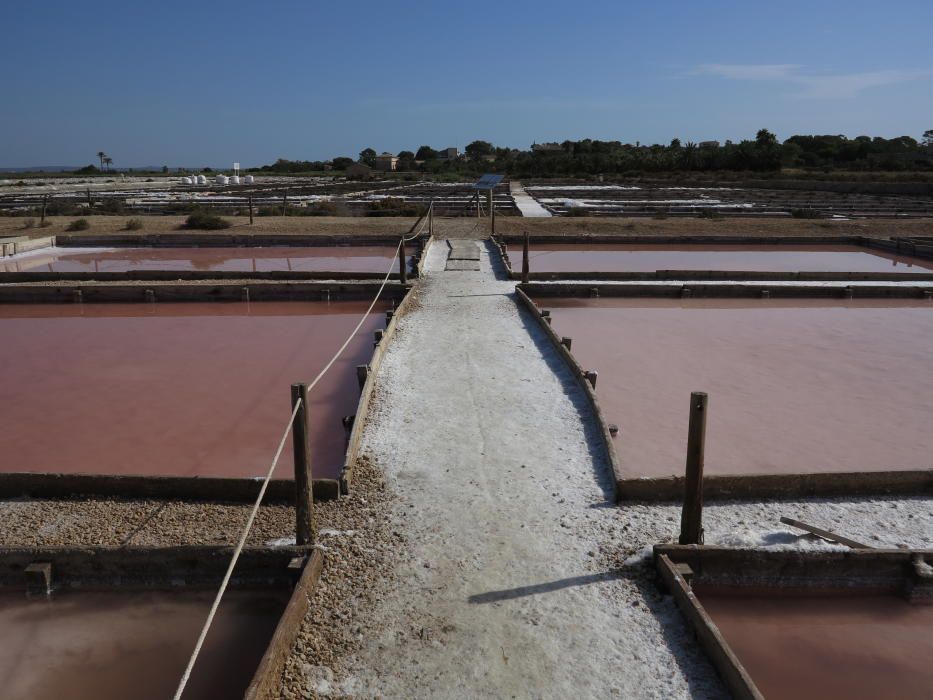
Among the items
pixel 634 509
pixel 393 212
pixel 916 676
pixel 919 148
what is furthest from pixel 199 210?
pixel 919 148

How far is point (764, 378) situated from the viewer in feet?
21.6

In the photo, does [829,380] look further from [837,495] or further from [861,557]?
[861,557]

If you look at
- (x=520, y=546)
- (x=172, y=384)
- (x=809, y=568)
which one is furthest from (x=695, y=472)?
(x=172, y=384)

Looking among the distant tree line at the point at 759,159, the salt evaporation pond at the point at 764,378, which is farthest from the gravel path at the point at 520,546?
the distant tree line at the point at 759,159

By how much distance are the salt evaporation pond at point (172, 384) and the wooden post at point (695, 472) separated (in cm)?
223

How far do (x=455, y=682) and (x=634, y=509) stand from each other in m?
1.56

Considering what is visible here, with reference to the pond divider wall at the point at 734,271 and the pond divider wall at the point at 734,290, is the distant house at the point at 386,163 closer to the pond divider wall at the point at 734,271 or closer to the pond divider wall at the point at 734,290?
the pond divider wall at the point at 734,271

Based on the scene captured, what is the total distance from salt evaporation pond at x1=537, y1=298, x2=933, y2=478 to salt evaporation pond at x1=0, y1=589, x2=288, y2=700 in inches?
101

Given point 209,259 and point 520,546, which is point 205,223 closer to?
point 209,259

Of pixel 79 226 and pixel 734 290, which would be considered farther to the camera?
pixel 79 226

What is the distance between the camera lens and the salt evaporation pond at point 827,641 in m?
2.91

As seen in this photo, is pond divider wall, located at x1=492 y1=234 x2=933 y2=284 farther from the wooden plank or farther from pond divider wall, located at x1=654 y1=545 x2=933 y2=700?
pond divider wall, located at x1=654 y1=545 x2=933 y2=700

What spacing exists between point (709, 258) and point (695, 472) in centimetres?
1087

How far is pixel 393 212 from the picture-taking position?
1912 centimetres
